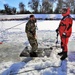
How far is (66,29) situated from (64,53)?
27.5 inches

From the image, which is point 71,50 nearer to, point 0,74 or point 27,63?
point 27,63

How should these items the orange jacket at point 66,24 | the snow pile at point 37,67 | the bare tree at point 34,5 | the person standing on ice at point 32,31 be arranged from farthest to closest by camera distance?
the bare tree at point 34,5 → the person standing on ice at point 32,31 → the orange jacket at point 66,24 → the snow pile at point 37,67

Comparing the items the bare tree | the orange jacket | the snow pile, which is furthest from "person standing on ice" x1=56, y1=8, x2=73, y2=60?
the bare tree

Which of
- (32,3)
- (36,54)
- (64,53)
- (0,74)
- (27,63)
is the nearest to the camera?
(0,74)

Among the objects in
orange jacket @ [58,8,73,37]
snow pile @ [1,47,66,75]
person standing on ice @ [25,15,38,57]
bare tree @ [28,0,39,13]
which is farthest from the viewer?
bare tree @ [28,0,39,13]

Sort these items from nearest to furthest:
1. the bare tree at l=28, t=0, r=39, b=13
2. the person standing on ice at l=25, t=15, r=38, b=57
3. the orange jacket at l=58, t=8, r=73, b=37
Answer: the orange jacket at l=58, t=8, r=73, b=37, the person standing on ice at l=25, t=15, r=38, b=57, the bare tree at l=28, t=0, r=39, b=13

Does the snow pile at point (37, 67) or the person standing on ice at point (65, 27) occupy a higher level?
the person standing on ice at point (65, 27)

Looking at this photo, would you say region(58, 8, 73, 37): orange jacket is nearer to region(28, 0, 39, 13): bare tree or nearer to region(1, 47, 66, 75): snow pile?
region(1, 47, 66, 75): snow pile

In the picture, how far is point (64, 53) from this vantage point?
6016 mm

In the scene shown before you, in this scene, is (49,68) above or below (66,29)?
below

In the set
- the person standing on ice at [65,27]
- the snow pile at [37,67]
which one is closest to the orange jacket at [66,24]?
the person standing on ice at [65,27]

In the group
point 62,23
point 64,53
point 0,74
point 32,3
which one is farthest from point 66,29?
point 32,3

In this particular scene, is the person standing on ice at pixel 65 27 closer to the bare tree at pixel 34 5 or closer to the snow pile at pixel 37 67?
the snow pile at pixel 37 67

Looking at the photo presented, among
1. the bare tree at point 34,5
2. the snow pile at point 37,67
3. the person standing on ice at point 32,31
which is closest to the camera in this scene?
the snow pile at point 37,67
